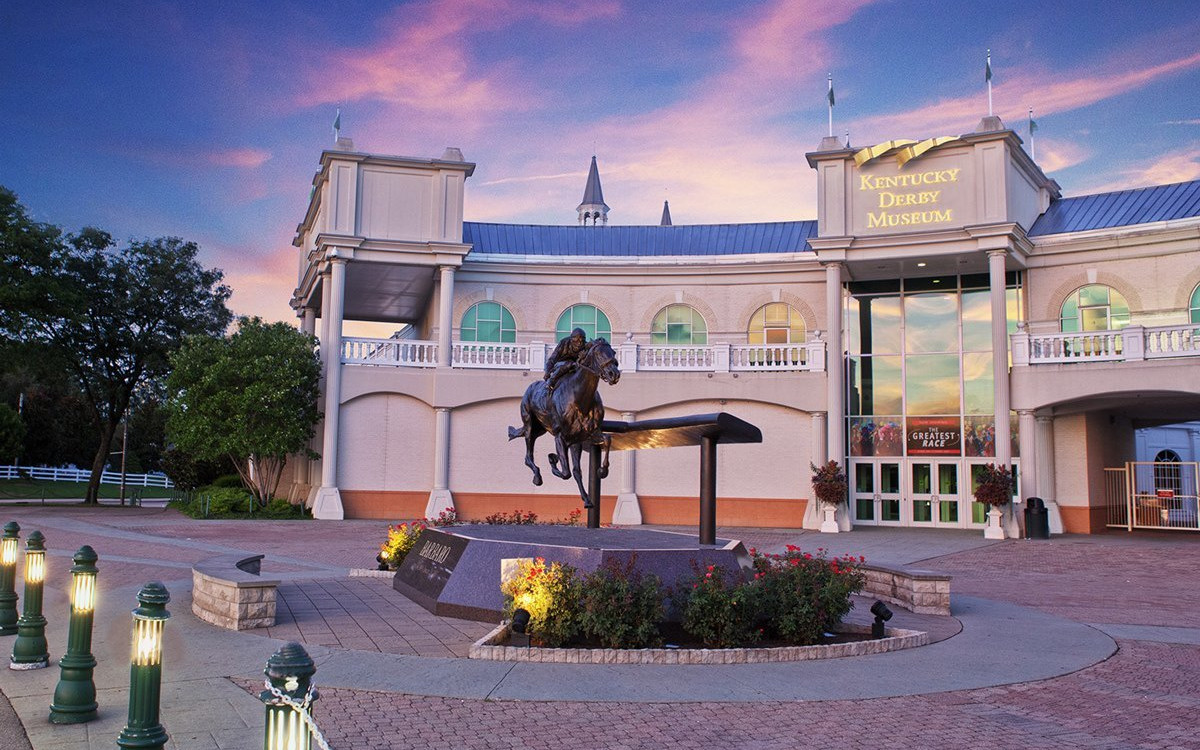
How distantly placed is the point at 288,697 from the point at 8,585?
7.89 metres

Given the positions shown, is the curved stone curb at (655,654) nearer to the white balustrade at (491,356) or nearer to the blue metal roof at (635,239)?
the white balustrade at (491,356)

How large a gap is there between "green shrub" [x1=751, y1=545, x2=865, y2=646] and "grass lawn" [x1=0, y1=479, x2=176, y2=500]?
3664 cm

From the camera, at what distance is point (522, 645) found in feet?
32.2

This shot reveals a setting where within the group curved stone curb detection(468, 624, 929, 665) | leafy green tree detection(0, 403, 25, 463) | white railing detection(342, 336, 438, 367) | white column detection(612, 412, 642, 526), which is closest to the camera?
curved stone curb detection(468, 624, 929, 665)

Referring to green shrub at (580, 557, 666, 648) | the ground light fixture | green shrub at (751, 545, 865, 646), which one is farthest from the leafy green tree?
the ground light fixture

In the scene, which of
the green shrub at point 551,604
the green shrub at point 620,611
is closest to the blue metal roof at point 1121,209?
the green shrub at point 620,611

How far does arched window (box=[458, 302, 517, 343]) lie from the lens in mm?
34062

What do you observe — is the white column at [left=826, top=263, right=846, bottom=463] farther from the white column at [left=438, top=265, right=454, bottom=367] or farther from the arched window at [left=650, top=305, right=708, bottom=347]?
the white column at [left=438, top=265, right=454, bottom=367]

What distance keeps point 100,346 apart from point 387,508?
48.3 ft

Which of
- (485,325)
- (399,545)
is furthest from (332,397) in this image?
(399,545)

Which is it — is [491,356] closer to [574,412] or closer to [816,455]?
[816,455]

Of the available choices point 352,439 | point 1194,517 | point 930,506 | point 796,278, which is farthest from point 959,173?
point 352,439

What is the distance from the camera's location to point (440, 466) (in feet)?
101

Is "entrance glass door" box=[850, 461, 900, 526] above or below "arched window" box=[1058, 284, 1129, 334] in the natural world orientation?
below
